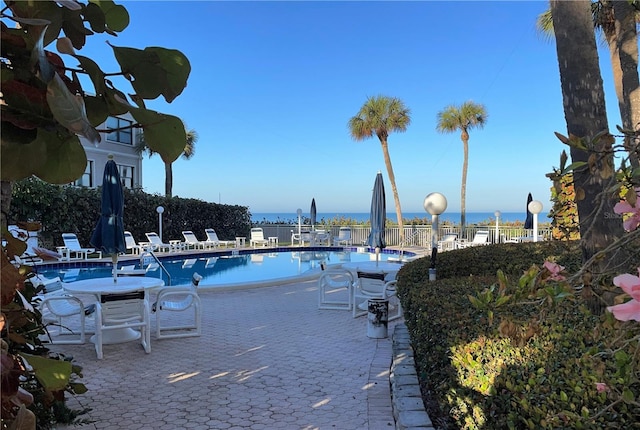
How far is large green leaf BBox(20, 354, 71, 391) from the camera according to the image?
54 cm

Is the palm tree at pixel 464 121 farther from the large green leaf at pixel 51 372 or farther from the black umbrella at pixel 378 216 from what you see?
the large green leaf at pixel 51 372

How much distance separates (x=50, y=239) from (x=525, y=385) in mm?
14844

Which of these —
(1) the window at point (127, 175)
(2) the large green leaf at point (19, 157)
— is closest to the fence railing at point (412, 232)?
(1) the window at point (127, 175)

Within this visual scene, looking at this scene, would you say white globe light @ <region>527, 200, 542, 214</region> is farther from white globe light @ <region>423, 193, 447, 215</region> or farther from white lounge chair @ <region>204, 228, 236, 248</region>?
white lounge chair @ <region>204, 228, 236, 248</region>

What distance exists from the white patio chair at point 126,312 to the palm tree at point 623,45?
192 inches

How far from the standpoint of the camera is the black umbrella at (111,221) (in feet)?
19.2

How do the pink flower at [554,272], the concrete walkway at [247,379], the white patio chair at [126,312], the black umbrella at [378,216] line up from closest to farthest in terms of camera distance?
the pink flower at [554,272], the concrete walkway at [247,379], the white patio chair at [126,312], the black umbrella at [378,216]

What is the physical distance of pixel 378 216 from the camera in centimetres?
902

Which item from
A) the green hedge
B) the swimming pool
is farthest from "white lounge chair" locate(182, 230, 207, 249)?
the swimming pool

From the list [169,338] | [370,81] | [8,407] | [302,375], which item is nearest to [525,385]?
[8,407]

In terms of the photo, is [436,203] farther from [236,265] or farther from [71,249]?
[71,249]

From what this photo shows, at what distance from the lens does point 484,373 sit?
2082mm

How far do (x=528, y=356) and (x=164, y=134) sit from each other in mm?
2181

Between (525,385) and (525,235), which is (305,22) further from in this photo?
(525,385)
